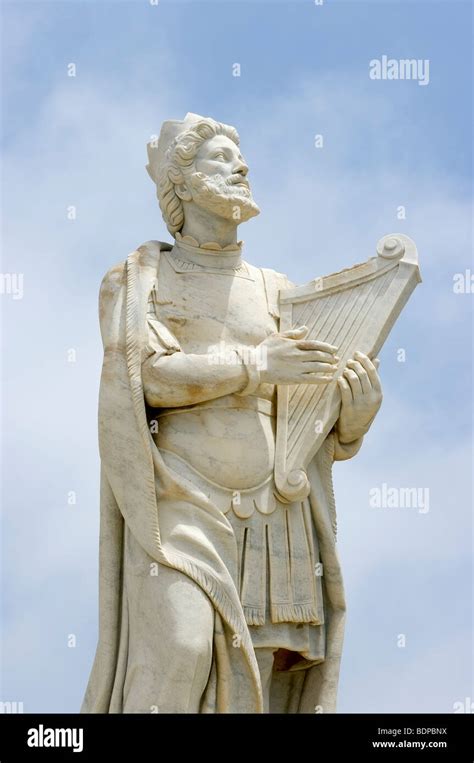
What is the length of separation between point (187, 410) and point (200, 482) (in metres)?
0.52

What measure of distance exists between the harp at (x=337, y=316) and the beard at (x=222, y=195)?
0.69 metres

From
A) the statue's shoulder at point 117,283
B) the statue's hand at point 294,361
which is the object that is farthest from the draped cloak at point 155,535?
the statue's hand at point 294,361

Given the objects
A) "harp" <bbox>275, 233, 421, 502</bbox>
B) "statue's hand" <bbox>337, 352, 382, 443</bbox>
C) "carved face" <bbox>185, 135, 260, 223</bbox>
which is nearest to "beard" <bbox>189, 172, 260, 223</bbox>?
"carved face" <bbox>185, 135, 260, 223</bbox>

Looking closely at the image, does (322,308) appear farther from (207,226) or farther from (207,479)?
(207,479)

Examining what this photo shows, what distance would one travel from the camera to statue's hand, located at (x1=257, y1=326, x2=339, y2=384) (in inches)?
570

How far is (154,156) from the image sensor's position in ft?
50.0

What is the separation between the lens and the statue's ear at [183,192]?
14969 millimetres

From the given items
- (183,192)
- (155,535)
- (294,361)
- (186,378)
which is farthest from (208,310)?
(155,535)

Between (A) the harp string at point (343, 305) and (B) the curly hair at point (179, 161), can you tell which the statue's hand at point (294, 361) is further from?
(B) the curly hair at point (179, 161)

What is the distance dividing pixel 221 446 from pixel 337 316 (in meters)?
1.32

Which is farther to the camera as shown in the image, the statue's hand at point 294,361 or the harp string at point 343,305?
the harp string at point 343,305

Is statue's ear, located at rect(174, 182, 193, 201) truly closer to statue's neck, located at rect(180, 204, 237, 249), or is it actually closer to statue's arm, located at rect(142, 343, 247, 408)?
statue's neck, located at rect(180, 204, 237, 249)
